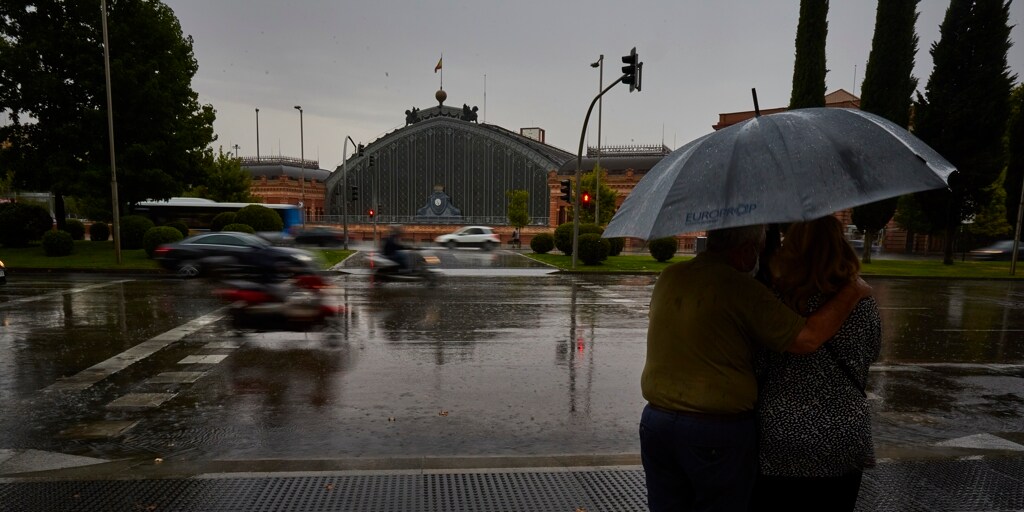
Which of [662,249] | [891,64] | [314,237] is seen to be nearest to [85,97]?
[314,237]

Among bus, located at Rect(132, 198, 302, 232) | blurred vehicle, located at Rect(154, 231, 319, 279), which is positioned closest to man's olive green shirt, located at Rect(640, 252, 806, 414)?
blurred vehicle, located at Rect(154, 231, 319, 279)

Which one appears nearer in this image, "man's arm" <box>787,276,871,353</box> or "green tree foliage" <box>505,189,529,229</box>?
"man's arm" <box>787,276,871,353</box>

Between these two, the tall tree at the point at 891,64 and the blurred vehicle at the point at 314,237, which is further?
the blurred vehicle at the point at 314,237

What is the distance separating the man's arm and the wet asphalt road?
3.15m

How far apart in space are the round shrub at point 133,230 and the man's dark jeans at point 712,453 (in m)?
30.1

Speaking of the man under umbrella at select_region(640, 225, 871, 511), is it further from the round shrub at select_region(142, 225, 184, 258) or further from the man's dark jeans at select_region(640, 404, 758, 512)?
the round shrub at select_region(142, 225, 184, 258)

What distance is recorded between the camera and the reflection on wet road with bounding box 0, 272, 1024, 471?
16.9 ft

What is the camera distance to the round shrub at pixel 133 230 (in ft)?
88.3

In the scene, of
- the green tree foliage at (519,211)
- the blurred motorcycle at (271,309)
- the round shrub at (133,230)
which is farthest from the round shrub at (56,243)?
the green tree foliage at (519,211)

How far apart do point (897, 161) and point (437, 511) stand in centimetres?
314

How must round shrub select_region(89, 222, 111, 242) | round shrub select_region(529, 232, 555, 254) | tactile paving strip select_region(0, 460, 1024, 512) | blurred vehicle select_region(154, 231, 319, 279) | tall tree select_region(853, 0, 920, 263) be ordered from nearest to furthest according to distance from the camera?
tactile paving strip select_region(0, 460, 1024, 512) < blurred vehicle select_region(154, 231, 319, 279) < tall tree select_region(853, 0, 920, 263) < round shrub select_region(529, 232, 555, 254) < round shrub select_region(89, 222, 111, 242)

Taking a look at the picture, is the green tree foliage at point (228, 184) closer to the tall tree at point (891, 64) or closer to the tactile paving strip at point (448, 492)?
the tall tree at point (891, 64)

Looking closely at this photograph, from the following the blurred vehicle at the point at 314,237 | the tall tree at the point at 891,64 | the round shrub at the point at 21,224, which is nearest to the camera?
the round shrub at the point at 21,224

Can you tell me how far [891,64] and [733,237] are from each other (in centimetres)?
3310
